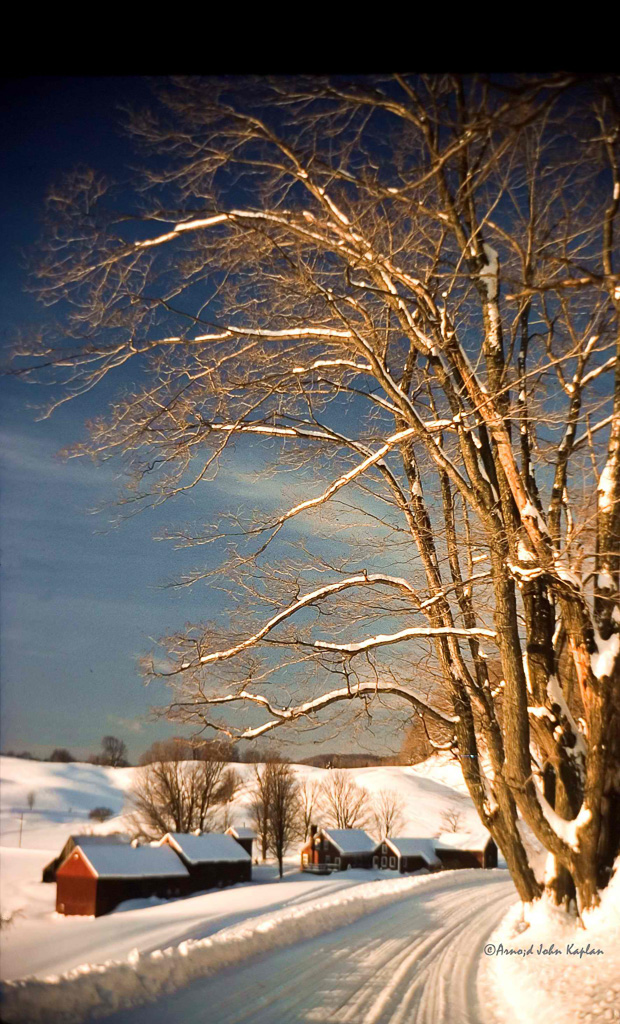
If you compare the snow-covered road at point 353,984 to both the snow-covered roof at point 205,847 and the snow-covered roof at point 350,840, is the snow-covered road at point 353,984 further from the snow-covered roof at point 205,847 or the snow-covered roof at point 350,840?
the snow-covered roof at point 350,840

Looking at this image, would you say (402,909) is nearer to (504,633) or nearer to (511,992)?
(511,992)

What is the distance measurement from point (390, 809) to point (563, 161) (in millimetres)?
29826

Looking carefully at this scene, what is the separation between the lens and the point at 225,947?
247 inches

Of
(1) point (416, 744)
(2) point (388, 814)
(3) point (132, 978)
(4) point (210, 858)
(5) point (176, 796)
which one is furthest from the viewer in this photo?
(2) point (388, 814)

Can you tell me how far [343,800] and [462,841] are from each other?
195 inches

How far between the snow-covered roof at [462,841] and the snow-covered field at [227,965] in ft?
52.0

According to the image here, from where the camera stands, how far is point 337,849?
79.6 feet

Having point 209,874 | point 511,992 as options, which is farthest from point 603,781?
point 209,874

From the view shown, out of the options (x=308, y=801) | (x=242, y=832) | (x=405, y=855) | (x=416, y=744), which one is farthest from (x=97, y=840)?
(x=405, y=855)

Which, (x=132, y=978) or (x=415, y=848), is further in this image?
(x=415, y=848)

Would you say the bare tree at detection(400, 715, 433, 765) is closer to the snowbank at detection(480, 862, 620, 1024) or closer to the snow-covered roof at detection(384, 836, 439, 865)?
the snowbank at detection(480, 862, 620, 1024)

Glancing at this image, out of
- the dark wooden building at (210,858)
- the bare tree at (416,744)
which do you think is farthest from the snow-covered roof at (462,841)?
the bare tree at (416,744)

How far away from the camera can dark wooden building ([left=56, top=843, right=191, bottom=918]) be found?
5.78 metres

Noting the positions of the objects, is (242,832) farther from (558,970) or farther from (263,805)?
(558,970)
